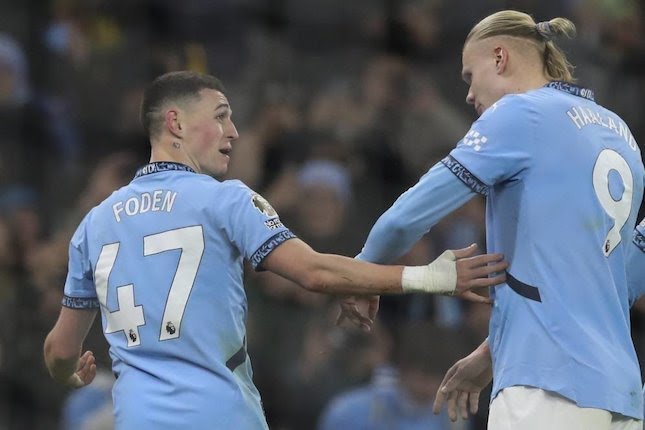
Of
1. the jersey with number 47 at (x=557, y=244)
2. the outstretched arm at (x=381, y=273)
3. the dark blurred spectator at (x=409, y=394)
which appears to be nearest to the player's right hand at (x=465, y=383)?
the jersey with number 47 at (x=557, y=244)

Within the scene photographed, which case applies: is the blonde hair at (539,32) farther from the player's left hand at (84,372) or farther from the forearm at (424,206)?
the player's left hand at (84,372)

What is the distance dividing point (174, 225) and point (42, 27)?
6542 millimetres

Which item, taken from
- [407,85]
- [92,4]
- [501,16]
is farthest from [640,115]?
[501,16]

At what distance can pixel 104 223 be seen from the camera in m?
4.51

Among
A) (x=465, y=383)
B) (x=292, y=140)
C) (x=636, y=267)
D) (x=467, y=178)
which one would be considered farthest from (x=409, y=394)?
(x=467, y=178)

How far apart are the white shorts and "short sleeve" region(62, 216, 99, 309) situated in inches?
53.7

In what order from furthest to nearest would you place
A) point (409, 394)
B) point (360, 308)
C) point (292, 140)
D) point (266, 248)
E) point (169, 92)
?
1. point (292, 140)
2. point (409, 394)
3. point (169, 92)
4. point (360, 308)
5. point (266, 248)

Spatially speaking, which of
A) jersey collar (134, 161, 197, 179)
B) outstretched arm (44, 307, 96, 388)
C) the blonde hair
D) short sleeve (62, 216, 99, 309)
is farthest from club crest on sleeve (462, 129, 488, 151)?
outstretched arm (44, 307, 96, 388)

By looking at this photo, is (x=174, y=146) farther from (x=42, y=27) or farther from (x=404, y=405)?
(x=42, y=27)

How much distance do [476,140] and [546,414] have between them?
2.58 feet

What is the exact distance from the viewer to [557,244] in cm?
412

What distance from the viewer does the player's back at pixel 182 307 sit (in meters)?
4.30

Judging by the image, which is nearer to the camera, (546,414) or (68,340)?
(546,414)

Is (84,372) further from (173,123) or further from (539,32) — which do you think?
(539,32)
